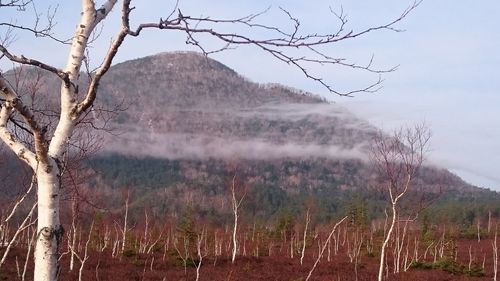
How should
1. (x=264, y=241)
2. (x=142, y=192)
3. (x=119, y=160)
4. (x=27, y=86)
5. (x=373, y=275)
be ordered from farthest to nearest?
(x=119, y=160) → (x=142, y=192) → (x=264, y=241) → (x=373, y=275) → (x=27, y=86)

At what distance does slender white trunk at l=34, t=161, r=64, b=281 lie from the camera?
2875mm

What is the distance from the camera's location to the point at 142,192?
509 feet

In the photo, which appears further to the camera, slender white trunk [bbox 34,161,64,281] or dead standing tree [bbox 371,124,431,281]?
dead standing tree [bbox 371,124,431,281]

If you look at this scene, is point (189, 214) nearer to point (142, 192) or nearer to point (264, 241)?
point (264, 241)

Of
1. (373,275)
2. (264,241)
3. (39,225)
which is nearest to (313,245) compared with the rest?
(264,241)

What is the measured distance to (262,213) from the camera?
11931cm

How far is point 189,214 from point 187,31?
40334mm

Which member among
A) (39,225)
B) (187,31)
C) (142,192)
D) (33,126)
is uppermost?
(187,31)

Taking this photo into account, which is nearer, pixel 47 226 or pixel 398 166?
pixel 47 226

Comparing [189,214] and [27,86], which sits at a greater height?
[27,86]

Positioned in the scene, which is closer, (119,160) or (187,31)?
(187,31)

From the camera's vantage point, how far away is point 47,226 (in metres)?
2.90

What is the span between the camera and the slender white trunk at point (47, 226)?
2875 mm

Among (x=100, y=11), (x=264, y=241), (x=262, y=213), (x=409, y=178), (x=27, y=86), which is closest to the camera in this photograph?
(x=100, y=11)
